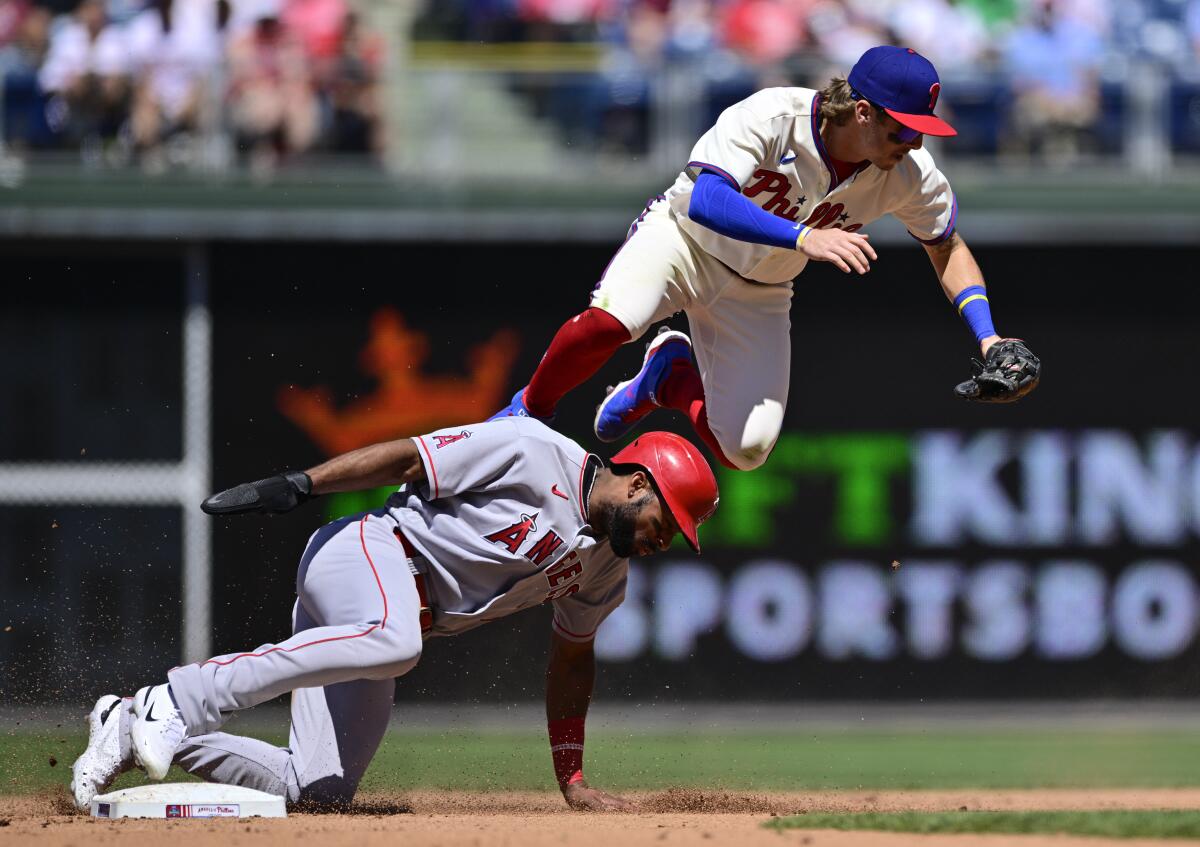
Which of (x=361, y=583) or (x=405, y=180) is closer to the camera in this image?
(x=361, y=583)

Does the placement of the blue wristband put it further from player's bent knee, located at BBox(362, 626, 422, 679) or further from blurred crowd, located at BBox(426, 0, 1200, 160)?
blurred crowd, located at BBox(426, 0, 1200, 160)

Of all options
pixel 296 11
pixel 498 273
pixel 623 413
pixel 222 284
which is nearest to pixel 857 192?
pixel 623 413

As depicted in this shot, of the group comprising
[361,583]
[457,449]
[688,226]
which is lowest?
[361,583]

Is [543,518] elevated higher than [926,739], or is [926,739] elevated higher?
[543,518]

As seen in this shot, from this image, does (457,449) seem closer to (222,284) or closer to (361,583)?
(361,583)

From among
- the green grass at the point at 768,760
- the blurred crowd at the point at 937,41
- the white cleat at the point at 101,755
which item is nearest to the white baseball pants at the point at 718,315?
the green grass at the point at 768,760

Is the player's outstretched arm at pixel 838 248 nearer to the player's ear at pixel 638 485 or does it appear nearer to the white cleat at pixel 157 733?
the player's ear at pixel 638 485
